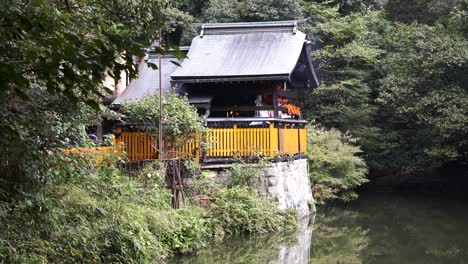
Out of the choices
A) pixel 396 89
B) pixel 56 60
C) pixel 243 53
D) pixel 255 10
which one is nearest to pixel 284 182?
pixel 243 53

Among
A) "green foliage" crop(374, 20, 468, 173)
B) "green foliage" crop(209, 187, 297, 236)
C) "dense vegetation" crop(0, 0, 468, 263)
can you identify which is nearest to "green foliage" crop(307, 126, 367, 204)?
"dense vegetation" crop(0, 0, 468, 263)

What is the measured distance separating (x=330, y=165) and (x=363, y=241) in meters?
5.78

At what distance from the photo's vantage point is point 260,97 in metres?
17.2

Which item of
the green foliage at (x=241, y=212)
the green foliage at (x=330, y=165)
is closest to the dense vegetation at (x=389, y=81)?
the green foliage at (x=330, y=165)

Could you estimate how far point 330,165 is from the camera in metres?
17.9

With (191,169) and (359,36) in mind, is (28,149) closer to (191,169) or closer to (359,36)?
(191,169)

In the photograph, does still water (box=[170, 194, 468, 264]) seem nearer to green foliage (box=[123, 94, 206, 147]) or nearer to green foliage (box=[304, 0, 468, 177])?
green foliage (box=[123, 94, 206, 147])

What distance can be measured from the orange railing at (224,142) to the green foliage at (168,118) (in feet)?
1.04

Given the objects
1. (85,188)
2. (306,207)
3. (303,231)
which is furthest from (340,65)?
(85,188)

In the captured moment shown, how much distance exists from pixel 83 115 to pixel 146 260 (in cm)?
199

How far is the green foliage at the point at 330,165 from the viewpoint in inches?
689

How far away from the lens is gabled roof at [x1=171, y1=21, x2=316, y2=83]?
48.3 feet

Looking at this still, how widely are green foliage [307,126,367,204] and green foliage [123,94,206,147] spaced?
255 inches

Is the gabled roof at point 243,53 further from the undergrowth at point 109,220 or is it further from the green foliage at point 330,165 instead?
Answer: the undergrowth at point 109,220
